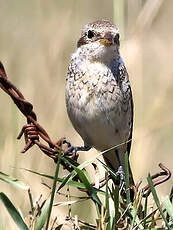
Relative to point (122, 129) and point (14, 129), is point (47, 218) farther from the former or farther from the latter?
point (122, 129)

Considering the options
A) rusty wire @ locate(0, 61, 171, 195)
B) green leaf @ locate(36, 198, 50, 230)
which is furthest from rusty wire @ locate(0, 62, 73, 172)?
green leaf @ locate(36, 198, 50, 230)

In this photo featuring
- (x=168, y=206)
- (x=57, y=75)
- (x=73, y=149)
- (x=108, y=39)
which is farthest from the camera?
(x=57, y=75)

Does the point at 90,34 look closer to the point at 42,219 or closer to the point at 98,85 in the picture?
the point at 98,85

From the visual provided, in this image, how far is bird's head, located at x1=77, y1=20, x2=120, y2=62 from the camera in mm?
5066

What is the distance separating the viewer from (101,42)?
509 centimetres

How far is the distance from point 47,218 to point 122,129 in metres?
2.15

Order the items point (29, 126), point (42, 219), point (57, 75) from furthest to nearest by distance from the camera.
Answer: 1. point (57, 75)
2. point (29, 126)
3. point (42, 219)

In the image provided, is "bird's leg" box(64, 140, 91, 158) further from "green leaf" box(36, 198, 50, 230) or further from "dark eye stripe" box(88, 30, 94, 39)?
"green leaf" box(36, 198, 50, 230)

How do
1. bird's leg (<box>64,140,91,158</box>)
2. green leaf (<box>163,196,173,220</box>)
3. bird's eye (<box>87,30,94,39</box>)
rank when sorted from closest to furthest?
1. green leaf (<box>163,196,173,220</box>)
2. bird's leg (<box>64,140,91,158</box>)
3. bird's eye (<box>87,30,94,39</box>)

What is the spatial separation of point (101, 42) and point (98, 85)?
0.90 ft

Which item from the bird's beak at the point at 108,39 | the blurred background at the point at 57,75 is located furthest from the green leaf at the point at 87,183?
the bird's beak at the point at 108,39

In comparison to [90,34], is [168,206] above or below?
below

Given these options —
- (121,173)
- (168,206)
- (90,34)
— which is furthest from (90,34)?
(168,206)

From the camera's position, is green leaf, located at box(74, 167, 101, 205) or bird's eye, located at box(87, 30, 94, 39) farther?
bird's eye, located at box(87, 30, 94, 39)
